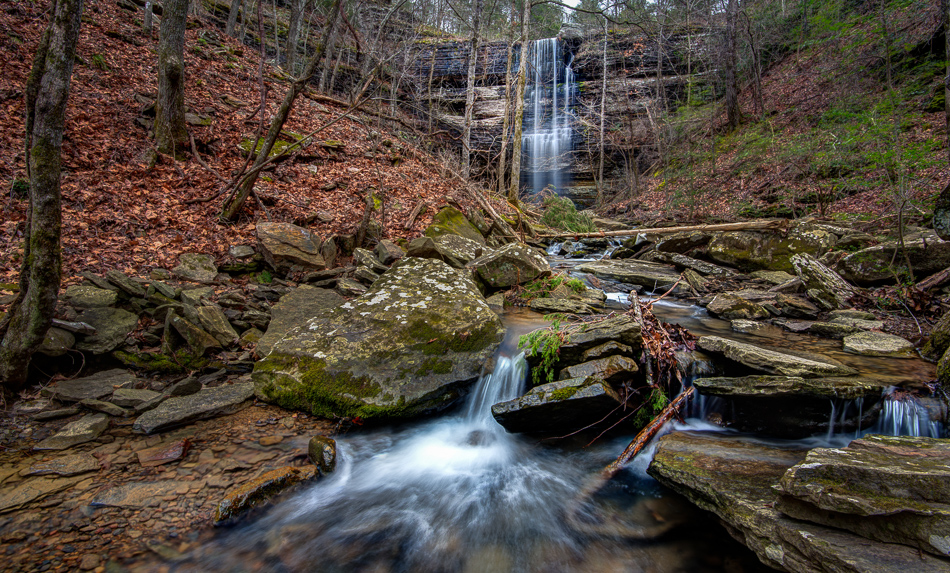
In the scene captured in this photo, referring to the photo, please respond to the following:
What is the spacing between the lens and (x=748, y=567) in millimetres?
2463

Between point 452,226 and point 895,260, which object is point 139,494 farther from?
point 895,260

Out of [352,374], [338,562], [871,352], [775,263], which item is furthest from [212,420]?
[775,263]

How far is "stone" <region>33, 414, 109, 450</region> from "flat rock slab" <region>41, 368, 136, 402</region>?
27 centimetres

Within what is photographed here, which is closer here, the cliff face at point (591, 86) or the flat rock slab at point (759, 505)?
the flat rock slab at point (759, 505)

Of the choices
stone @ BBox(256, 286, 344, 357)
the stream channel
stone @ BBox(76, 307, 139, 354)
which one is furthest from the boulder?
stone @ BBox(76, 307, 139, 354)

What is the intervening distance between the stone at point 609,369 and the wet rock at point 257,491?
2.58 metres

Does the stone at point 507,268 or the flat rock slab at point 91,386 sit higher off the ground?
the stone at point 507,268

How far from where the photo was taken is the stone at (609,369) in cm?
358

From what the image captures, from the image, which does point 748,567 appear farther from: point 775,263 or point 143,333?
point 775,263

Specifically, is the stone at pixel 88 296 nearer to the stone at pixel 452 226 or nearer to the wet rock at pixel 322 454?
the wet rock at pixel 322 454

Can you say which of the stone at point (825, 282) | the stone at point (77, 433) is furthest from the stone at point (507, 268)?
the stone at point (77, 433)

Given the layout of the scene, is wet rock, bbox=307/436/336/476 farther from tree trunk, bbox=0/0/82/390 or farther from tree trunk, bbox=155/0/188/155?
tree trunk, bbox=155/0/188/155

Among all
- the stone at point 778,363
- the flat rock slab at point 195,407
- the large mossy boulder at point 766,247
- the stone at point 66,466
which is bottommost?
the stone at point 66,466

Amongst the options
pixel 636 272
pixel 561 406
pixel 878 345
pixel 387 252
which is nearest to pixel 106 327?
pixel 387 252
